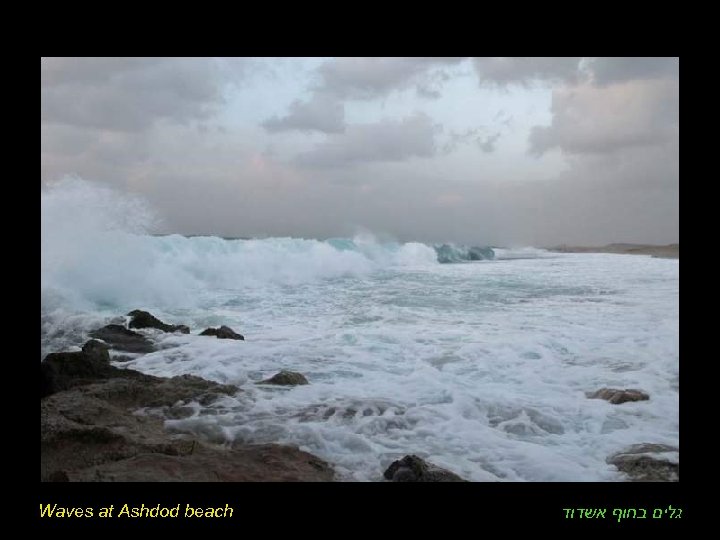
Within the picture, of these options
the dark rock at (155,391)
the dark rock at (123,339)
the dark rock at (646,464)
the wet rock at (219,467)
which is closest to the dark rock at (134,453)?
the wet rock at (219,467)

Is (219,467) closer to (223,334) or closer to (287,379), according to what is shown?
(287,379)

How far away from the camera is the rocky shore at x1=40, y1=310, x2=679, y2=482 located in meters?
3.03

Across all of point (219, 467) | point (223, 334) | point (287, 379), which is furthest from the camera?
point (223, 334)

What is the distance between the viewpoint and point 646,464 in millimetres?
3314

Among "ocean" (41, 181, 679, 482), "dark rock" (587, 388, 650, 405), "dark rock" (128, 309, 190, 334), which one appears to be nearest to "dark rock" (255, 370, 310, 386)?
"ocean" (41, 181, 679, 482)

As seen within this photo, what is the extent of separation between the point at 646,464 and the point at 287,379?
3146 millimetres

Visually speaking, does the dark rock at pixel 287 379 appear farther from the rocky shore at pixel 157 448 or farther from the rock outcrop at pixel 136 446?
the rock outcrop at pixel 136 446

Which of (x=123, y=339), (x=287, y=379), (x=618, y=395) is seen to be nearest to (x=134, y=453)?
(x=287, y=379)

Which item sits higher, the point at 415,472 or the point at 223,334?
the point at 223,334

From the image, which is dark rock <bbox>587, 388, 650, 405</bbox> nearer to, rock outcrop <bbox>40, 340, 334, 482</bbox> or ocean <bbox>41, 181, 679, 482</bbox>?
ocean <bbox>41, 181, 679, 482</bbox>

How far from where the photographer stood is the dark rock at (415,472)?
10.2 ft

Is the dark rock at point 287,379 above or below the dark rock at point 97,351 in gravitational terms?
below
